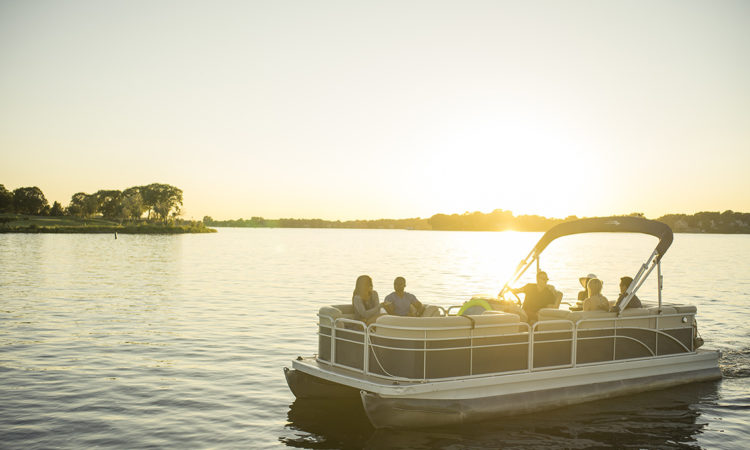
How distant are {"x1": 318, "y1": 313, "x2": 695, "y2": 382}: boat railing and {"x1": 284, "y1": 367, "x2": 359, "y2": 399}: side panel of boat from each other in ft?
1.34

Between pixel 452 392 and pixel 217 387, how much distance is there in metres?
5.57

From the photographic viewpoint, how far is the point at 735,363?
16203 mm

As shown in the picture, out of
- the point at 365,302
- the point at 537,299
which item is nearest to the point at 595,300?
the point at 537,299

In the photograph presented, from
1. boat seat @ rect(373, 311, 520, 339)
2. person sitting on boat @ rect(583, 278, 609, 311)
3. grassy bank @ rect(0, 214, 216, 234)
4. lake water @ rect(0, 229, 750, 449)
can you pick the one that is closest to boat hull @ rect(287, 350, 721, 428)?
lake water @ rect(0, 229, 750, 449)

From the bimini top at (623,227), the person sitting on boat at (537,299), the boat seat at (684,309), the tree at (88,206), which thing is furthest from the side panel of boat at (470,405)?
the tree at (88,206)

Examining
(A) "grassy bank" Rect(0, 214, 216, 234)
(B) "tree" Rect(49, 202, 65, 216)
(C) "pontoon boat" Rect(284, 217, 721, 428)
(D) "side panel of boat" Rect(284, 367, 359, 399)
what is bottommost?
(D) "side panel of boat" Rect(284, 367, 359, 399)

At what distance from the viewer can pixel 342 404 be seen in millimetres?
11773

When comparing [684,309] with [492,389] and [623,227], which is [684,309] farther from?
[492,389]

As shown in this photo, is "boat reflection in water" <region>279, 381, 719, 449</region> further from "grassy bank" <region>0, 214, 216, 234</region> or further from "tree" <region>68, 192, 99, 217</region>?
"tree" <region>68, 192, 99, 217</region>

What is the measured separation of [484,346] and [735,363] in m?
9.84

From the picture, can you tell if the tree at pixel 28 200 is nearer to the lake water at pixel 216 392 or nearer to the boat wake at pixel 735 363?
the lake water at pixel 216 392

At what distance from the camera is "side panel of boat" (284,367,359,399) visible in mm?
11281

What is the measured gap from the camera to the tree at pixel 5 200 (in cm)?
16725

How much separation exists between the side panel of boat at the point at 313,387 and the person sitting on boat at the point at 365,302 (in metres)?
1.32
